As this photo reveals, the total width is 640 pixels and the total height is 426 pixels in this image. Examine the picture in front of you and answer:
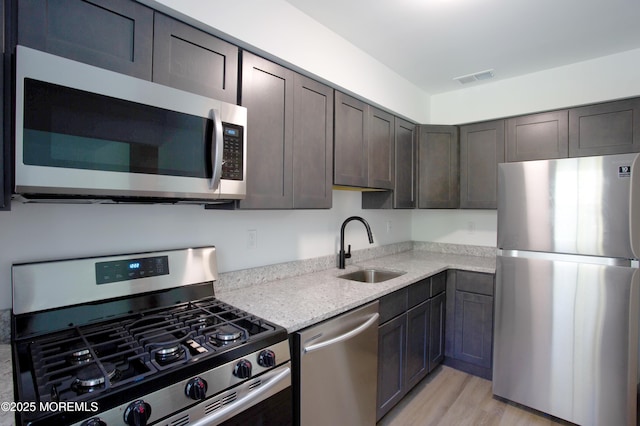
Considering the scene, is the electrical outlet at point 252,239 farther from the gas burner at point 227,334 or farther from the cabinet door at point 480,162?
the cabinet door at point 480,162

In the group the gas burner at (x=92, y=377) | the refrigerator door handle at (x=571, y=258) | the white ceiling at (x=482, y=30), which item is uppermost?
the white ceiling at (x=482, y=30)

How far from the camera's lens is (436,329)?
8.42ft

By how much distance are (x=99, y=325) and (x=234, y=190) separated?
74 centimetres

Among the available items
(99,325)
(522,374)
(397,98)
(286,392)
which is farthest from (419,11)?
(522,374)

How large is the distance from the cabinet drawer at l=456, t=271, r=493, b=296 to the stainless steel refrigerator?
26 centimetres

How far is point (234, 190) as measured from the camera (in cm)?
139

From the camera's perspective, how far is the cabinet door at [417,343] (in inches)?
86.3

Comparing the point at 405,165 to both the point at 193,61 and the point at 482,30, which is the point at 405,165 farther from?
the point at 193,61

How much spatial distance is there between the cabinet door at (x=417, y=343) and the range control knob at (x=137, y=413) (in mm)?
1673

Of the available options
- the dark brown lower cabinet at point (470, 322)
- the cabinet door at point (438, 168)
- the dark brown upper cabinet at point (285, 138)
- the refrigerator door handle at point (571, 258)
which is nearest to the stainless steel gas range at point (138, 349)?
the dark brown upper cabinet at point (285, 138)

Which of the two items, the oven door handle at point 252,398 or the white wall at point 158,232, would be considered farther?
the white wall at point 158,232

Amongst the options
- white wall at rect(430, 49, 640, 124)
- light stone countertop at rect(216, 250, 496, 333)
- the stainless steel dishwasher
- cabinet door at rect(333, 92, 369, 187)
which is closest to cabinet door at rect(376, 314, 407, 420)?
the stainless steel dishwasher

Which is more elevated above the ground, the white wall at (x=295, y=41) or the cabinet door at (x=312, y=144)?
the white wall at (x=295, y=41)

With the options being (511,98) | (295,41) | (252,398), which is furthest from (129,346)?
(511,98)
